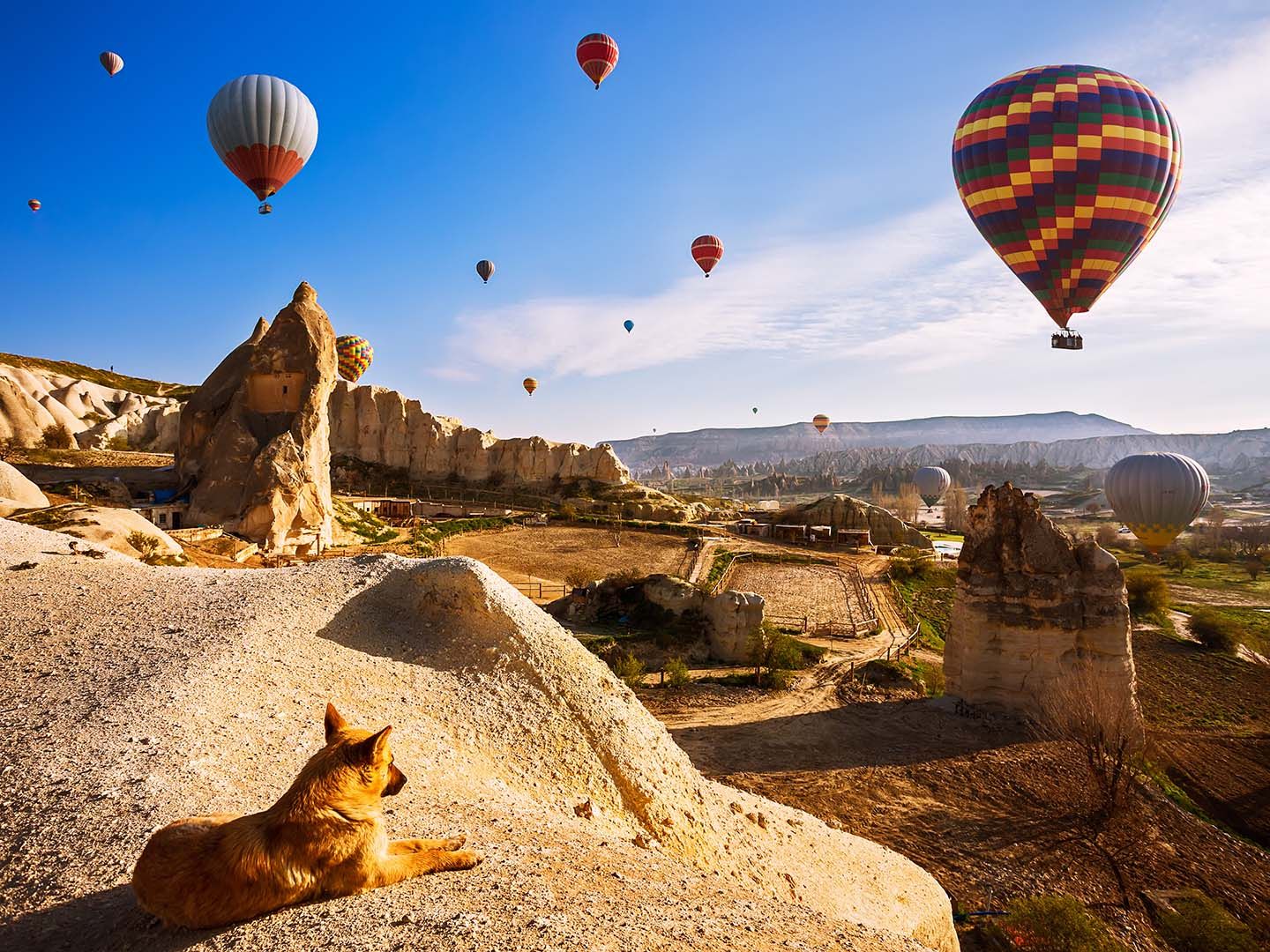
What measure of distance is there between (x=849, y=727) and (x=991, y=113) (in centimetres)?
2695

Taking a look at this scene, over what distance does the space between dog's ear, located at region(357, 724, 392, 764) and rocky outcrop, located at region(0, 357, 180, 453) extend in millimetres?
53031

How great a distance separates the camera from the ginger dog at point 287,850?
3.82 metres

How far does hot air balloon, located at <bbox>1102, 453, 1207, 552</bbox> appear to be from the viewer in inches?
2244

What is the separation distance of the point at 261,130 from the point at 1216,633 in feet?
153

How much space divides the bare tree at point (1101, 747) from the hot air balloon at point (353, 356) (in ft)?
186

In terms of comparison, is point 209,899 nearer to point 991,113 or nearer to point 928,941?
point 928,941

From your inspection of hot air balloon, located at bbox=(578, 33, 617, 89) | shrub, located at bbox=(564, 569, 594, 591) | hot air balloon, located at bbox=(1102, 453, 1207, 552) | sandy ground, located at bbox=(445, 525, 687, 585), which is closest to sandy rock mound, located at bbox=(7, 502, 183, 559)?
shrub, located at bbox=(564, 569, 594, 591)

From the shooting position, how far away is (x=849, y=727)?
18.8 m

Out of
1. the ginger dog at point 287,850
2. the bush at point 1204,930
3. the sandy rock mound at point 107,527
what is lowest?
the bush at point 1204,930

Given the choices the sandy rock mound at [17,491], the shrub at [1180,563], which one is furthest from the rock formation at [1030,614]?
the shrub at [1180,563]

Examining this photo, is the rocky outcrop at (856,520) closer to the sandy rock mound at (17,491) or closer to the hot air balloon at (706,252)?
the hot air balloon at (706,252)

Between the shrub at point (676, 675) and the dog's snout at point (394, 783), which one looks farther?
the shrub at point (676, 675)

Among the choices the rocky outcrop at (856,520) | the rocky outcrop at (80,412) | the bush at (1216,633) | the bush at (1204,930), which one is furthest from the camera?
the rocky outcrop at (856,520)

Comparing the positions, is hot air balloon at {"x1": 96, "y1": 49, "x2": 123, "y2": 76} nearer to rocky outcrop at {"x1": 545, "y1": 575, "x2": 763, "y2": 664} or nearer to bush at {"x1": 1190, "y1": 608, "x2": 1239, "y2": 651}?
rocky outcrop at {"x1": 545, "y1": 575, "x2": 763, "y2": 664}
